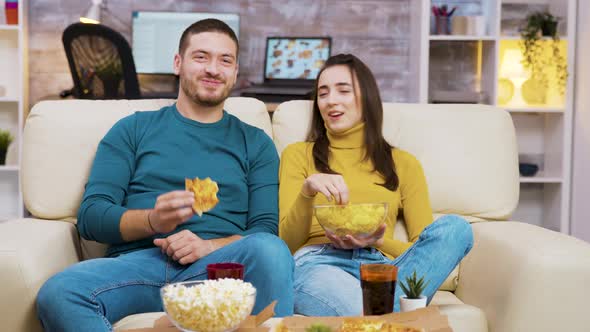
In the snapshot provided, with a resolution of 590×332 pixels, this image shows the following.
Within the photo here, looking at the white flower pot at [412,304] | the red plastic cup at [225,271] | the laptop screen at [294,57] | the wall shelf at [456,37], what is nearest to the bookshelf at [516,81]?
the wall shelf at [456,37]

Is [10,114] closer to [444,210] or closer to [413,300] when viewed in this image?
[444,210]

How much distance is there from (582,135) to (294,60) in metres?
1.77

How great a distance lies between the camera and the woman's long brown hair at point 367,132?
2.15 m

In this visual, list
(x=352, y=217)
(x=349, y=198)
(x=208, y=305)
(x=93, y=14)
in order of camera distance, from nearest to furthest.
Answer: (x=208, y=305), (x=352, y=217), (x=349, y=198), (x=93, y=14)

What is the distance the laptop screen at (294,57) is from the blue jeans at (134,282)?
9.39 feet

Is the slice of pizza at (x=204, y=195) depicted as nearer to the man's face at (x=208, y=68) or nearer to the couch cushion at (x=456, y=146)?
the man's face at (x=208, y=68)

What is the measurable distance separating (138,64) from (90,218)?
2.85 meters

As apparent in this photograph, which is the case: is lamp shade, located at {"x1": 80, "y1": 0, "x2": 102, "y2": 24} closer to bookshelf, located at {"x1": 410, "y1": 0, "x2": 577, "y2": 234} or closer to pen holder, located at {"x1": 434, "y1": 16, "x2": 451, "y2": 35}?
bookshelf, located at {"x1": 410, "y1": 0, "x2": 577, "y2": 234}

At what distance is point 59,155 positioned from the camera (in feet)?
6.91

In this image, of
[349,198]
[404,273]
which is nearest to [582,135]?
[349,198]

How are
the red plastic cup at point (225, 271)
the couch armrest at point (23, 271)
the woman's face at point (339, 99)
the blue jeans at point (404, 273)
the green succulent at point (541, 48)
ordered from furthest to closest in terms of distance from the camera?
the green succulent at point (541, 48)
the woman's face at point (339, 99)
the blue jeans at point (404, 273)
the couch armrest at point (23, 271)
the red plastic cup at point (225, 271)

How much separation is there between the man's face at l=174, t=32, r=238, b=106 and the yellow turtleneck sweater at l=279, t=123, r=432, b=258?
0.92 feet

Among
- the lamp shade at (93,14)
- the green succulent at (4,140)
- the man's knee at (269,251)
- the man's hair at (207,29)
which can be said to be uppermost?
the lamp shade at (93,14)

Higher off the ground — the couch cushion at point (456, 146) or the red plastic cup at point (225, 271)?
the couch cushion at point (456, 146)
